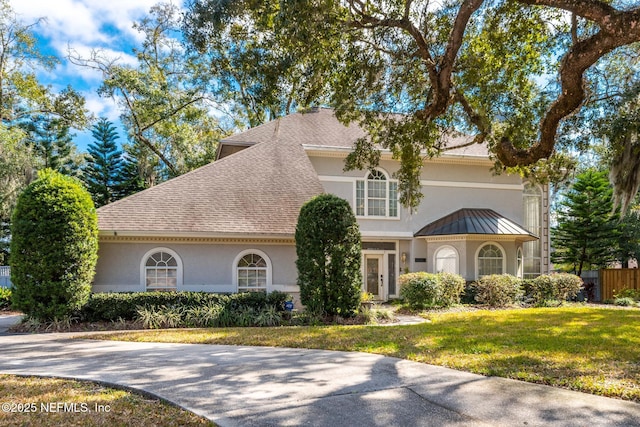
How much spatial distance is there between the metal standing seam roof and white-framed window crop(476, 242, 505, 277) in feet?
2.88

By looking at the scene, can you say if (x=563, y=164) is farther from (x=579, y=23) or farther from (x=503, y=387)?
(x=503, y=387)

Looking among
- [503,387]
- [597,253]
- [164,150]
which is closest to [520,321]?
[503,387]

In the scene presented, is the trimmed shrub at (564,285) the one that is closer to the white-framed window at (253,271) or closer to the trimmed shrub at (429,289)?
the trimmed shrub at (429,289)

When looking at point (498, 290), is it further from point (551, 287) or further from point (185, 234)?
point (185, 234)

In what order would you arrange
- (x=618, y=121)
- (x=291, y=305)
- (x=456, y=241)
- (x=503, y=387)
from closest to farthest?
(x=503, y=387)
(x=618, y=121)
(x=291, y=305)
(x=456, y=241)

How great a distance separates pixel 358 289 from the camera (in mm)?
13500

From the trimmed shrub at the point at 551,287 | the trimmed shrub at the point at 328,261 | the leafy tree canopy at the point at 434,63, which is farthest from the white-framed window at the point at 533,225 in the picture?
the trimmed shrub at the point at 328,261

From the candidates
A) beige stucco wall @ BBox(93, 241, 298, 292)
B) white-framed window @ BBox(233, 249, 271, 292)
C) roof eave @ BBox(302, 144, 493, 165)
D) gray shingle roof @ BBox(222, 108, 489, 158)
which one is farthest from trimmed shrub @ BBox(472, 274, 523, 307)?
white-framed window @ BBox(233, 249, 271, 292)

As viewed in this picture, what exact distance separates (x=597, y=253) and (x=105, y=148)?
109 feet

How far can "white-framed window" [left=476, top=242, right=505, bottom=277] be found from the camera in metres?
19.5

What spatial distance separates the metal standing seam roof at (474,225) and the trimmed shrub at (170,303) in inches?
335

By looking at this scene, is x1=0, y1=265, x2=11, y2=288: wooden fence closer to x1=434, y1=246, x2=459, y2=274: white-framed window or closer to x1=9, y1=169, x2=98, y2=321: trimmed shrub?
x1=9, y1=169, x2=98, y2=321: trimmed shrub

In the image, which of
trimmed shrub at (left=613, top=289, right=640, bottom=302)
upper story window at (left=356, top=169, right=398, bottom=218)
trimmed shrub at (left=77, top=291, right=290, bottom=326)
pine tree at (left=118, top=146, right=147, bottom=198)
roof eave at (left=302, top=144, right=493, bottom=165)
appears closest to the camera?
trimmed shrub at (left=77, top=291, right=290, bottom=326)

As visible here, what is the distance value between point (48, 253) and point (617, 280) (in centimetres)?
2509
